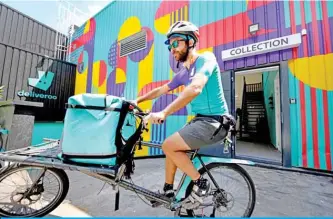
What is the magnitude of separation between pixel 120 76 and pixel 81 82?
3.00 m

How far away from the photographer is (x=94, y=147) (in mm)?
1343

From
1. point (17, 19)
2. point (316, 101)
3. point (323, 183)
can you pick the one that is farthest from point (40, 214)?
point (17, 19)

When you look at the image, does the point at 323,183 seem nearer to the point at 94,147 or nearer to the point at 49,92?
the point at 94,147

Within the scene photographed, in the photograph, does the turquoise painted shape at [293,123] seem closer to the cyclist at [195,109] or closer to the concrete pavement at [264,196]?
the concrete pavement at [264,196]

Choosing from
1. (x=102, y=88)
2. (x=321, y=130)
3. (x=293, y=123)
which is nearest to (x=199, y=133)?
(x=293, y=123)

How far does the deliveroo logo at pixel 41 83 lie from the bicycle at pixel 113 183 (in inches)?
256

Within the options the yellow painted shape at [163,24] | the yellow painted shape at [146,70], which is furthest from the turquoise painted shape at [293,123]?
the yellow painted shape at [146,70]

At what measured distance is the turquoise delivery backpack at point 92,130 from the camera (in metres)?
1.33

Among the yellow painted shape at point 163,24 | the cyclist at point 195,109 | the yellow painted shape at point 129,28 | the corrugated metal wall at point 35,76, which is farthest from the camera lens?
the yellow painted shape at point 129,28

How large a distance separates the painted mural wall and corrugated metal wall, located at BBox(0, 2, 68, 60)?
344 centimetres

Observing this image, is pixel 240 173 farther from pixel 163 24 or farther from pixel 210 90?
pixel 163 24

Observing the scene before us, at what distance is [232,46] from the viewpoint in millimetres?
4320

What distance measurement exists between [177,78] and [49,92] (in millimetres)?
7800

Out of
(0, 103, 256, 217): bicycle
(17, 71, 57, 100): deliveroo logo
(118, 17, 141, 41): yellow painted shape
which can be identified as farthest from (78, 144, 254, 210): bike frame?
(17, 71, 57, 100): deliveroo logo
